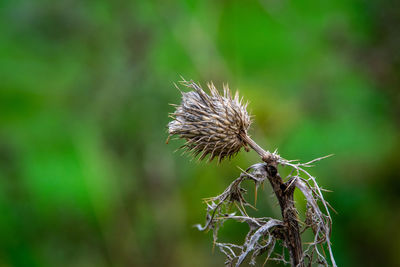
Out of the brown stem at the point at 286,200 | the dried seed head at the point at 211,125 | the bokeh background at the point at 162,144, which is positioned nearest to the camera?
the brown stem at the point at 286,200

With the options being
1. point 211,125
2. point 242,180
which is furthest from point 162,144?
point 242,180

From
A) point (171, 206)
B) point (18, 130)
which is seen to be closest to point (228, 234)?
point (171, 206)

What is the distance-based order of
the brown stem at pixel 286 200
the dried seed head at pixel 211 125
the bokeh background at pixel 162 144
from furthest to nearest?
1. the bokeh background at pixel 162 144
2. the dried seed head at pixel 211 125
3. the brown stem at pixel 286 200

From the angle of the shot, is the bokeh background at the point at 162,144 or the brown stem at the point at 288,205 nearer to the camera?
the brown stem at the point at 288,205

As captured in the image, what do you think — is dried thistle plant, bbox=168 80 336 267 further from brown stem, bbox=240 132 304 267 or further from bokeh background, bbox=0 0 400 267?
bokeh background, bbox=0 0 400 267

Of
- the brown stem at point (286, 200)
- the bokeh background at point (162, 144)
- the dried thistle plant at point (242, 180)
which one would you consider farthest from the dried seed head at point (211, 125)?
the bokeh background at point (162, 144)

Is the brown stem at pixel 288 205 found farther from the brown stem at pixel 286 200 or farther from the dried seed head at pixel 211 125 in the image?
the dried seed head at pixel 211 125

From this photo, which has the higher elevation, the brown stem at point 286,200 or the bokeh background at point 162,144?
the bokeh background at point 162,144
